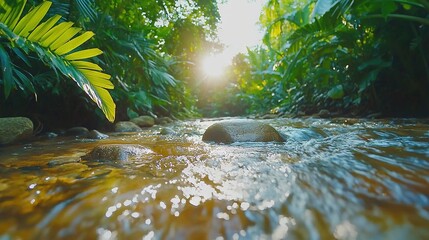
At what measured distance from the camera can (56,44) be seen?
4.79 ft

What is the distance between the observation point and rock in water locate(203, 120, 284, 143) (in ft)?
6.81

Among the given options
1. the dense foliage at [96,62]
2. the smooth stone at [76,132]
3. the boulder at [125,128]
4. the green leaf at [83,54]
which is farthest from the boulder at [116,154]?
the boulder at [125,128]

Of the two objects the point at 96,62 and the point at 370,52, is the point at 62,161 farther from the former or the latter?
the point at 370,52

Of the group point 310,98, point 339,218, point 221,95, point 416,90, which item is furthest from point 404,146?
point 221,95

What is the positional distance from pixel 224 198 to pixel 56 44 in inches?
49.1

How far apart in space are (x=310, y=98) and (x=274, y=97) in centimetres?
289

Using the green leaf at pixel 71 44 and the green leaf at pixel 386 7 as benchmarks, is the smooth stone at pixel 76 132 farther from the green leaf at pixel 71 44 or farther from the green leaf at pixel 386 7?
the green leaf at pixel 386 7

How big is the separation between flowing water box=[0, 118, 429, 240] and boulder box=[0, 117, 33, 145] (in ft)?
3.07

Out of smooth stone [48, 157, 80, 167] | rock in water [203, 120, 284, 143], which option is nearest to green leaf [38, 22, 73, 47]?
smooth stone [48, 157, 80, 167]

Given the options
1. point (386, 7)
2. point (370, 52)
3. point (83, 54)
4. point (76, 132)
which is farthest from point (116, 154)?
point (370, 52)

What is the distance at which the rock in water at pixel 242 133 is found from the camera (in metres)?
2.07

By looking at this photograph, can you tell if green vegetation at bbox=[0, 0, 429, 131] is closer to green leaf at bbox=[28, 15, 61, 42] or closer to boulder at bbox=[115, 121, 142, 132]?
green leaf at bbox=[28, 15, 61, 42]

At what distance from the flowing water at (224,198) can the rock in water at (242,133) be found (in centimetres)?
68

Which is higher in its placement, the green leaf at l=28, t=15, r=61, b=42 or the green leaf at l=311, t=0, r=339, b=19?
the green leaf at l=311, t=0, r=339, b=19
